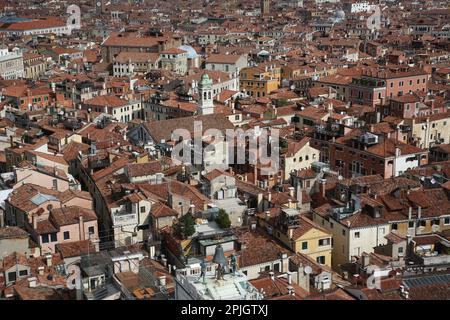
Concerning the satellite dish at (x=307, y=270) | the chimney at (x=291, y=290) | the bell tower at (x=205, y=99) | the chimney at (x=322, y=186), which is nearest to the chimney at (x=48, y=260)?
the satellite dish at (x=307, y=270)

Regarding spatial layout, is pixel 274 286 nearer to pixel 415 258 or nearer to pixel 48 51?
pixel 415 258

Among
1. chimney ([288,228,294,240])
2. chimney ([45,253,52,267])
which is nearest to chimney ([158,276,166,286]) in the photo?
chimney ([45,253,52,267])

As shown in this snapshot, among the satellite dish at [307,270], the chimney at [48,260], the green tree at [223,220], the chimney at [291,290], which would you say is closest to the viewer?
the chimney at [291,290]

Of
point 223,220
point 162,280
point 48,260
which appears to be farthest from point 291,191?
point 162,280

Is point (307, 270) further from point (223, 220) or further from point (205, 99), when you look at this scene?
point (205, 99)

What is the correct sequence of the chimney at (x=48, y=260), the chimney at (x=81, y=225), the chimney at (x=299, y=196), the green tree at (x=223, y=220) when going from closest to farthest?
the chimney at (x=48, y=260)
the green tree at (x=223, y=220)
the chimney at (x=81, y=225)
the chimney at (x=299, y=196)

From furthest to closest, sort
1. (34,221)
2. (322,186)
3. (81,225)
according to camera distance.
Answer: (322,186) → (81,225) → (34,221)

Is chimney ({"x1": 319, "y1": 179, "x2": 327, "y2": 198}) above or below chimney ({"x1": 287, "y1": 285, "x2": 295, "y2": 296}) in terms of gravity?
below

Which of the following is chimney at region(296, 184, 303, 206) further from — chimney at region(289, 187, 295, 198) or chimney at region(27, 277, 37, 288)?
chimney at region(27, 277, 37, 288)

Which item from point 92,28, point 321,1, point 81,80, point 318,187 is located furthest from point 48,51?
point 321,1

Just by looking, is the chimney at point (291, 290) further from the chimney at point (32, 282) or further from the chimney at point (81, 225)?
the chimney at point (81, 225)
